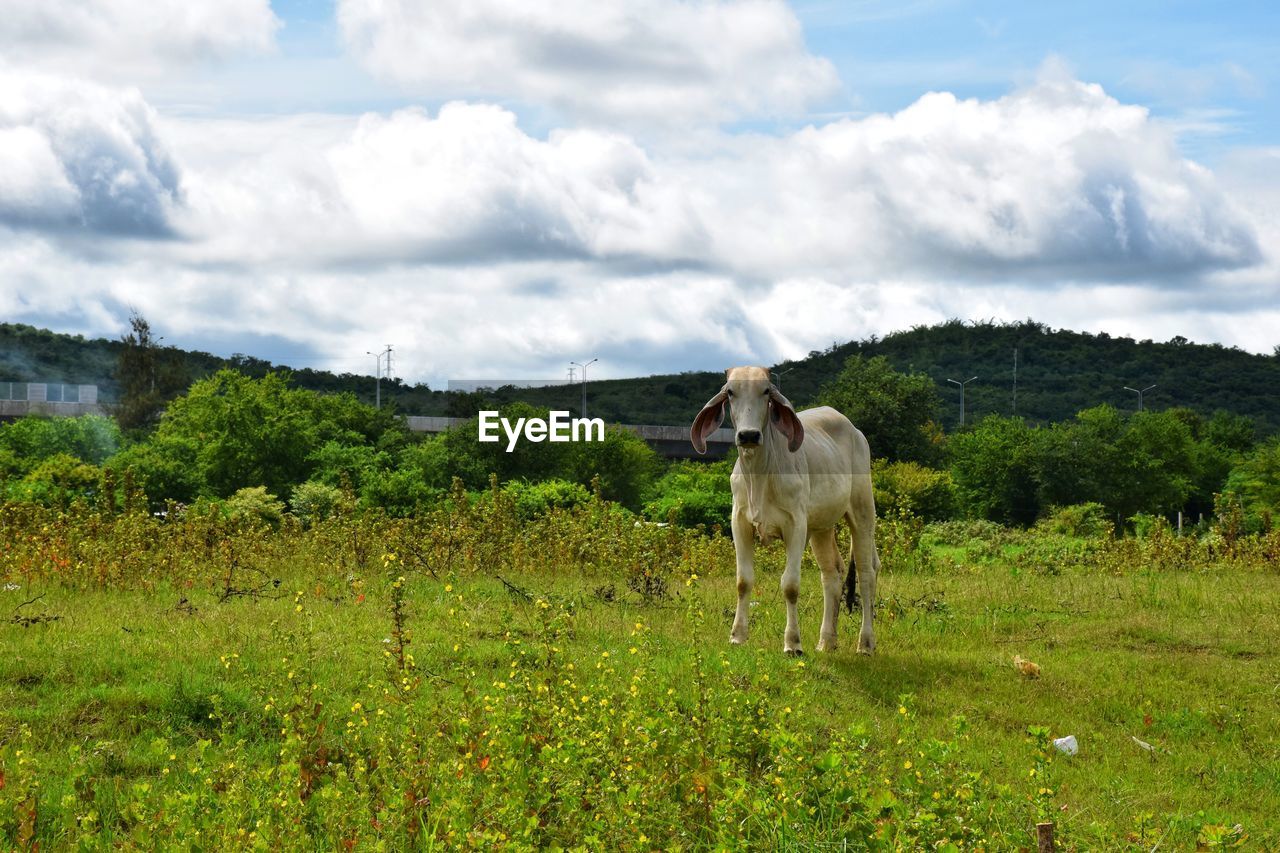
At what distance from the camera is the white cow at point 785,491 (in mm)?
10055

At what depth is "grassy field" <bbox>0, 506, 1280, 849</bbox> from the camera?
5.43 m

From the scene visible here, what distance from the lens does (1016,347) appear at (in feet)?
362

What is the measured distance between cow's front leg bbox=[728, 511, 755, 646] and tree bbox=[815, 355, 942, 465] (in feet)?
138

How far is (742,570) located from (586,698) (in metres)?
3.96

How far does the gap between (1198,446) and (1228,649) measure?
203ft

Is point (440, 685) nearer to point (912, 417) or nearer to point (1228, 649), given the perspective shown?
point (1228, 649)

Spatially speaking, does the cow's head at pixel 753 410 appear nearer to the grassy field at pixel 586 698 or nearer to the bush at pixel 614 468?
the grassy field at pixel 586 698

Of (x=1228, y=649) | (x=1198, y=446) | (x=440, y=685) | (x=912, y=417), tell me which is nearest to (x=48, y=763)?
(x=440, y=685)

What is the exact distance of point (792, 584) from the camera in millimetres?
10031

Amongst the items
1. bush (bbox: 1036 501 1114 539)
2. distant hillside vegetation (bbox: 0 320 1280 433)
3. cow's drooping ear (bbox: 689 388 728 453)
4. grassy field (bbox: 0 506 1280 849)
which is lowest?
bush (bbox: 1036 501 1114 539)

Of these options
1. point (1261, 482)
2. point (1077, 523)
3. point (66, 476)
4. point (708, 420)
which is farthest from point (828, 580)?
point (1261, 482)

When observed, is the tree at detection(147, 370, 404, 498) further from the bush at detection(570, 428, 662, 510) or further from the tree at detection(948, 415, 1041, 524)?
the tree at detection(948, 415, 1041, 524)

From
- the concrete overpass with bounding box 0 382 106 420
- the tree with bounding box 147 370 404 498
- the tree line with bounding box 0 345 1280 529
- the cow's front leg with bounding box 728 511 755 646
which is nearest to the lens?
the cow's front leg with bounding box 728 511 755 646

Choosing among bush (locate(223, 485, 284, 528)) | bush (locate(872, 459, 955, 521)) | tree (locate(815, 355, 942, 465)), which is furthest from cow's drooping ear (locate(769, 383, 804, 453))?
tree (locate(815, 355, 942, 465))
